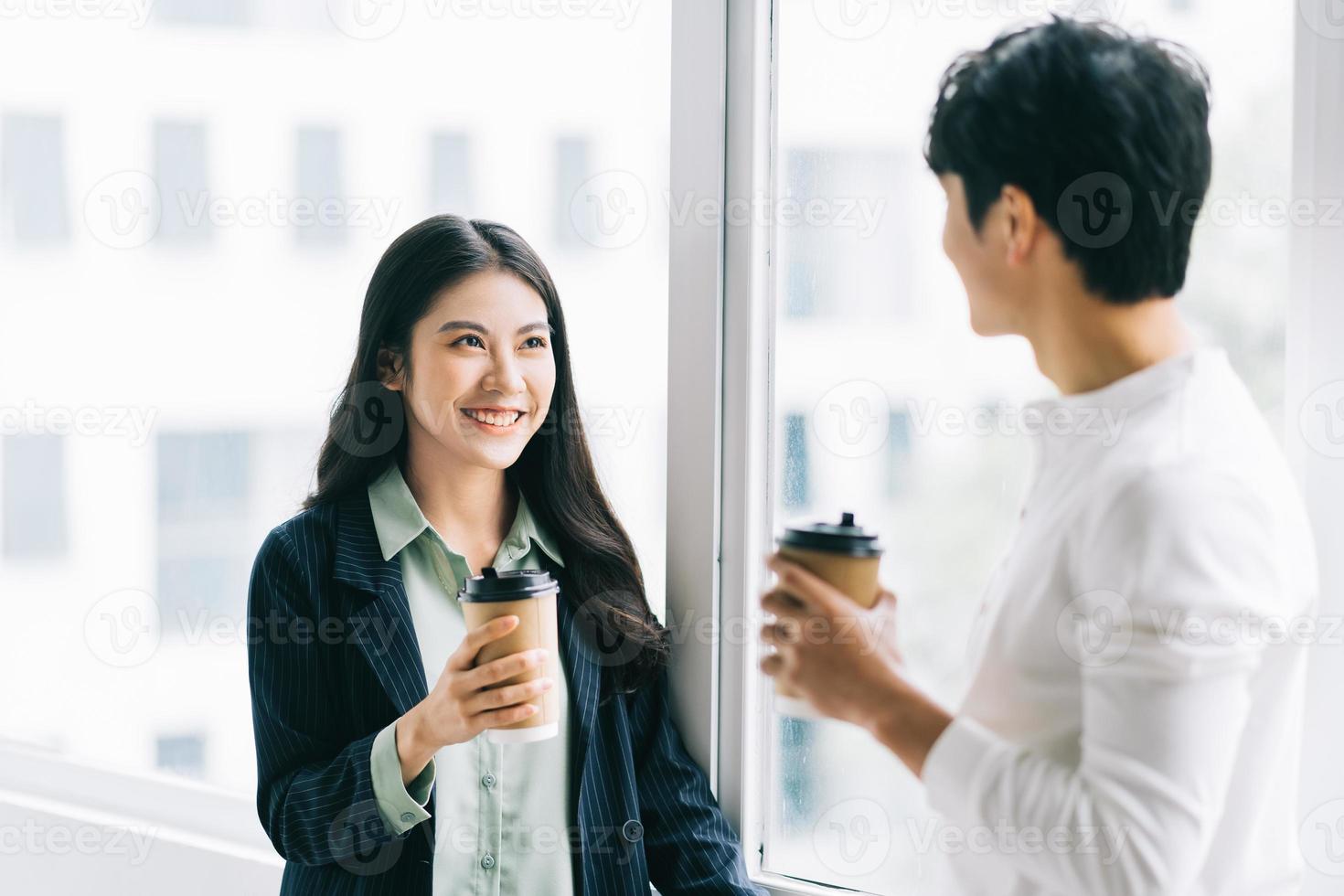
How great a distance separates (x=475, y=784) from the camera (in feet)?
4.26

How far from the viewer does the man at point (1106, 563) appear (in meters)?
0.83

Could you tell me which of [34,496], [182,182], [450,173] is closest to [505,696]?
[450,173]

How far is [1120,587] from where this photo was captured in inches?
33.1

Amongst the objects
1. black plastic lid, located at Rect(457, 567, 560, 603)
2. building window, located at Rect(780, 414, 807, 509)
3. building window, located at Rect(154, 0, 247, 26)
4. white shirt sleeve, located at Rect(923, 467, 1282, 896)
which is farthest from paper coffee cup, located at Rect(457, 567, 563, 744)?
building window, located at Rect(154, 0, 247, 26)

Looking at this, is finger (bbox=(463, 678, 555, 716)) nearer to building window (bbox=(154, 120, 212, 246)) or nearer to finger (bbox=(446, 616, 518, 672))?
finger (bbox=(446, 616, 518, 672))

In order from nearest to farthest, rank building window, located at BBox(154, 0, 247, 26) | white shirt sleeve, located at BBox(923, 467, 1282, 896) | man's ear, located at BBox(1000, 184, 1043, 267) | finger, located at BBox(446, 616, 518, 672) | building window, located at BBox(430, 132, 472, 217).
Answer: white shirt sleeve, located at BBox(923, 467, 1282, 896) < man's ear, located at BBox(1000, 184, 1043, 267) < finger, located at BBox(446, 616, 518, 672) < building window, located at BBox(430, 132, 472, 217) < building window, located at BBox(154, 0, 247, 26)

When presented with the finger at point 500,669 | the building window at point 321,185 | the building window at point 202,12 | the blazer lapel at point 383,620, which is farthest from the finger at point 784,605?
the building window at point 202,12

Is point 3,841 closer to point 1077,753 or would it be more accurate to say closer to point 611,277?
point 611,277

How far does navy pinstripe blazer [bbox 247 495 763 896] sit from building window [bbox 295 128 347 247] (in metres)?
0.60

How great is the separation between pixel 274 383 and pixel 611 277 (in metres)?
0.69

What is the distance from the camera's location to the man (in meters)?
0.83

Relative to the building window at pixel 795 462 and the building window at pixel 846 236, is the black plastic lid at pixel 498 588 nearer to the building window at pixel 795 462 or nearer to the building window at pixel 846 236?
the building window at pixel 795 462

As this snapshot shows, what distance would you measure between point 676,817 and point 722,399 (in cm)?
54

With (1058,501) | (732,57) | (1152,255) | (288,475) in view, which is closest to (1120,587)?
(1058,501)
